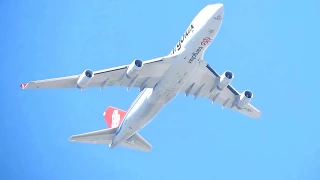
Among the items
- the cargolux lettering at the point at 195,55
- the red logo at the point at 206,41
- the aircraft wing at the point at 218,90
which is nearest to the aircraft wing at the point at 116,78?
the cargolux lettering at the point at 195,55

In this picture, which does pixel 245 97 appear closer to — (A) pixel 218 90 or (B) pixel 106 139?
(A) pixel 218 90

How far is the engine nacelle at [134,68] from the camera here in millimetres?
45906

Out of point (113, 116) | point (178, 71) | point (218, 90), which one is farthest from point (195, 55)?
point (113, 116)

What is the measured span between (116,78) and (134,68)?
2700 millimetres

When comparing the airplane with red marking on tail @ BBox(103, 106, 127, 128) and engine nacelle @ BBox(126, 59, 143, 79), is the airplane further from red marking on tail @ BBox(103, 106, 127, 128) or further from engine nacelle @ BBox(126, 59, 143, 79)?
Answer: red marking on tail @ BBox(103, 106, 127, 128)

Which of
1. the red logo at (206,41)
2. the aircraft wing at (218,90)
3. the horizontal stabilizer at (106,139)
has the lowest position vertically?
the horizontal stabilizer at (106,139)

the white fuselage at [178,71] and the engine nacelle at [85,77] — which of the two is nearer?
the white fuselage at [178,71]

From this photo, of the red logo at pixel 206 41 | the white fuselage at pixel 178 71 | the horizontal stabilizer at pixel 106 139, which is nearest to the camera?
the white fuselage at pixel 178 71

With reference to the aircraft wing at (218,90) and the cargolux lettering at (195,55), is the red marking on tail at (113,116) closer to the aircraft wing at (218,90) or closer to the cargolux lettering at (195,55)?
the aircraft wing at (218,90)

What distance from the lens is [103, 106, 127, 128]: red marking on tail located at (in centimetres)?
5649

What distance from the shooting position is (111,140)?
5566 cm

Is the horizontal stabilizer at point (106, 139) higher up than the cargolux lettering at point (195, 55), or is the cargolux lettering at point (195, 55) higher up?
the cargolux lettering at point (195, 55)

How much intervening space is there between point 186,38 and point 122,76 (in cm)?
654

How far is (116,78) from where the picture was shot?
48062 mm
